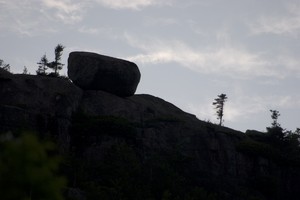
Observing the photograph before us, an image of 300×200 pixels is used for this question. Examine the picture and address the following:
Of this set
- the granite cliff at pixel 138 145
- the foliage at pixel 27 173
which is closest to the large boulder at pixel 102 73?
the granite cliff at pixel 138 145

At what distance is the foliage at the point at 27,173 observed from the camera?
42.2 feet

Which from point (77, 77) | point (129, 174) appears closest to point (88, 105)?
point (77, 77)

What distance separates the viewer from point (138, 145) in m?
52.6

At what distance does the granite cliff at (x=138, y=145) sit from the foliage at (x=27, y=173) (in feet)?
88.2

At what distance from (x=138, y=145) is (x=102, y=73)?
1209 centimetres

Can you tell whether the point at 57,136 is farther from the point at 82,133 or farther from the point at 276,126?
the point at 276,126

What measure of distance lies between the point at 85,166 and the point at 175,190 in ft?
25.1

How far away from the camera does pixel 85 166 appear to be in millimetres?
43219

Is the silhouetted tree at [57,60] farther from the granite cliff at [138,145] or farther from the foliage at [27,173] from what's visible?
the foliage at [27,173]

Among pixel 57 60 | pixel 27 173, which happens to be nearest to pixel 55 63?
pixel 57 60

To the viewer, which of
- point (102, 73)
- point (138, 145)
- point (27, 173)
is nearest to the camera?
point (27, 173)

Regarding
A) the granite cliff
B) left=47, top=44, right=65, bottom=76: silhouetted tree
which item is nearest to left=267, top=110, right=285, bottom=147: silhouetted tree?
the granite cliff

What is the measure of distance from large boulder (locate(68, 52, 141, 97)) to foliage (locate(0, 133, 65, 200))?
1882 inches

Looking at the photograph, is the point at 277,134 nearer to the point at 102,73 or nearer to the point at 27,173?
the point at 102,73
